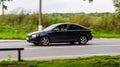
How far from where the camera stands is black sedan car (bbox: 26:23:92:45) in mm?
27641

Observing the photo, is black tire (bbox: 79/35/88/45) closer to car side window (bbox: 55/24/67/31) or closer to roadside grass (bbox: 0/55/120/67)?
car side window (bbox: 55/24/67/31)

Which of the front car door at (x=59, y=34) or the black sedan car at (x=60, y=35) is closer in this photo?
the black sedan car at (x=60, y=35)

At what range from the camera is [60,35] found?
28.5 meters

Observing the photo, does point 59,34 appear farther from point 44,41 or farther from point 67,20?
point 67,20

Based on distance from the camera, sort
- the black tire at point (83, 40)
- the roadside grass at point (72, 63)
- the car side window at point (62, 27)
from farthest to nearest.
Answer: the black tire at point (83, 40) < the car side window at point (62, 27) < the roadside grass at point (72, 63)

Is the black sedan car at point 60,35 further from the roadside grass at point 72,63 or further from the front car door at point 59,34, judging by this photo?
the roadside grass at point 72,63

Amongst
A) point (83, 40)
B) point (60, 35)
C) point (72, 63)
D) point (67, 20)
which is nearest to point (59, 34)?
point (60, 35)

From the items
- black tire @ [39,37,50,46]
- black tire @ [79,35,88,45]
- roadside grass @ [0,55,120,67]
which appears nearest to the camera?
roadside grass @ [0,55,120,67]

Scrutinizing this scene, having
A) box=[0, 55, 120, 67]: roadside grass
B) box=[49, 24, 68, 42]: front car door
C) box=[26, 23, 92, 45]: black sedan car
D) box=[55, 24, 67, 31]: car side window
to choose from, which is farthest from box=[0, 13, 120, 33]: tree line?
box=[0, 55, 120, 67]: roadside grass

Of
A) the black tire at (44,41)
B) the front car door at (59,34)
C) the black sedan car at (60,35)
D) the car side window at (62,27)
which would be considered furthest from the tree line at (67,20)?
the black tire at (44,41)

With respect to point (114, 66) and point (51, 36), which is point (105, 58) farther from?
point (51, 36)

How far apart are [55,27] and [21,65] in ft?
44.3

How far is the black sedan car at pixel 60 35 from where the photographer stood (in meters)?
27.6

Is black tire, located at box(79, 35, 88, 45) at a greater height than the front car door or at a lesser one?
lesser
